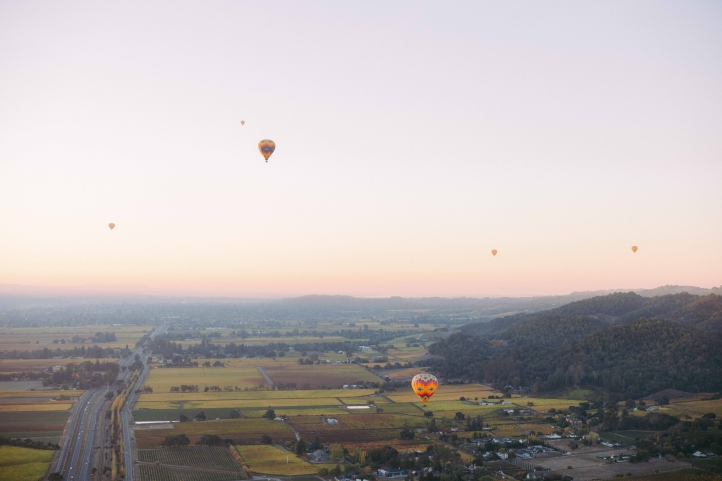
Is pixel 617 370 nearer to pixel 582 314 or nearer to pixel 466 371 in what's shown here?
pixel 466 371

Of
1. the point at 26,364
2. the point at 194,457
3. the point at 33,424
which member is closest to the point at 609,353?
the point at 194,457

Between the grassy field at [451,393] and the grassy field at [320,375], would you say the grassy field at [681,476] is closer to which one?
the grassy field at [451,393]

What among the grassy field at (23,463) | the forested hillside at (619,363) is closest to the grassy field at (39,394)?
the grassy field at (23,463)

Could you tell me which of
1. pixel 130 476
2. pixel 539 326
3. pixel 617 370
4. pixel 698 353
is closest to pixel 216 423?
pixel 130 476

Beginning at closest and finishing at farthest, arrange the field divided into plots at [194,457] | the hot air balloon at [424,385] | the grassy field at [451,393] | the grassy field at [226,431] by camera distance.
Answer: the field divided into plots at [194,457], the grassy field at [226,431], the hot air balloon at [424,385], the grassy field at [451,393]

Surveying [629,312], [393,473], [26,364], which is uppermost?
[629,312]

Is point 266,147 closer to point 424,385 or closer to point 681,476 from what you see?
point 424,385
